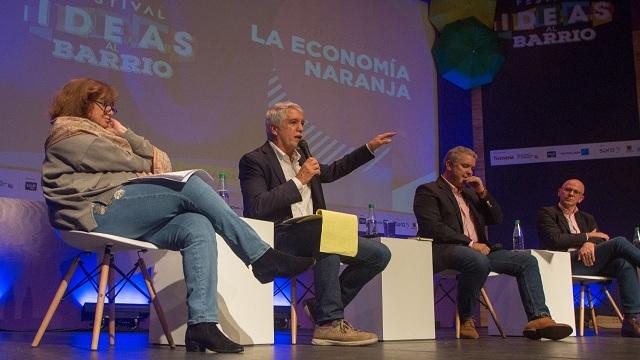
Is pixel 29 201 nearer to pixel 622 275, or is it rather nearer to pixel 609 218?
pixel 622 275

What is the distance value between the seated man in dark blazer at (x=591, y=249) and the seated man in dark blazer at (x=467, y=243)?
2.47 feet

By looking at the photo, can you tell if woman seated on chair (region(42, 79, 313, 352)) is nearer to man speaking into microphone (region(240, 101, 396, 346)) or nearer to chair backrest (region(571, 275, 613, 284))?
man speaking into microphone (region(240, 101, 396, 346))

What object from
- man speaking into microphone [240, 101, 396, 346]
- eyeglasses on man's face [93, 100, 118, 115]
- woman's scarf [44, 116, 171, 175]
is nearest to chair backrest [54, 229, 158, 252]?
woman's scarf [44, 116, 171, 175]

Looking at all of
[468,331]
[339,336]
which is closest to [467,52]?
[468,331]

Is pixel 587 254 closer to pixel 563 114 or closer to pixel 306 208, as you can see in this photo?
pixel 306 208

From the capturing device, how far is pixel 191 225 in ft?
7.81

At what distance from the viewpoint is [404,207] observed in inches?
252

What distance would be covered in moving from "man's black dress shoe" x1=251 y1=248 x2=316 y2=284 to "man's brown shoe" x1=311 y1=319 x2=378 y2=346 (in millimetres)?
497

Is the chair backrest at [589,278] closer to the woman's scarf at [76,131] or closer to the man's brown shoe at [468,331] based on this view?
the man's brown shoe at [468,331]

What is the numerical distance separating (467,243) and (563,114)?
3.43 metres

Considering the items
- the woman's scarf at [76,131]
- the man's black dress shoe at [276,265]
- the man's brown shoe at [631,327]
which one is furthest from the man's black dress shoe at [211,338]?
the man's brown shoe at [631,327]

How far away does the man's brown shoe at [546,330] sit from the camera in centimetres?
331

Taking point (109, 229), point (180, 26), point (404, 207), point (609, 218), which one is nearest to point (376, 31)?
point (404, 207)

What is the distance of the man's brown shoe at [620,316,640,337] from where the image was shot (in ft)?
13.8
